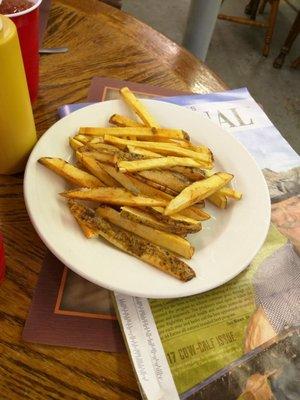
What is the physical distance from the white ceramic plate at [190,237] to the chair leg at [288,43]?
5.88ft

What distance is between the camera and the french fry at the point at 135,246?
494 mm

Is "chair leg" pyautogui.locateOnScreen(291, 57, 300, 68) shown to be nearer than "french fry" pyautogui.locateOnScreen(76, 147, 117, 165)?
No

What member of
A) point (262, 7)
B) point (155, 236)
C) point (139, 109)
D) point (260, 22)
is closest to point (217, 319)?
point (155, 236)

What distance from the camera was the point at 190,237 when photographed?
1.91 ft

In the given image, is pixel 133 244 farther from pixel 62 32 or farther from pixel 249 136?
A: pixel 62 32

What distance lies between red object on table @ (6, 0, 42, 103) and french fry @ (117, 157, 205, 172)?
27 centimetres

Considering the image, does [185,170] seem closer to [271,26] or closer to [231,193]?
[231,193]

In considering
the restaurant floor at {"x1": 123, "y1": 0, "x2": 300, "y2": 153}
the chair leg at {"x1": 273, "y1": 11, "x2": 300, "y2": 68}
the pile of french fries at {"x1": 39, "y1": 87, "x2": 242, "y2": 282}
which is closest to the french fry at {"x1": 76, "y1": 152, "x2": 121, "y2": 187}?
the pile of french fries at {"x1": 39, "y1": 87, "x2": 242, "y2": 282}

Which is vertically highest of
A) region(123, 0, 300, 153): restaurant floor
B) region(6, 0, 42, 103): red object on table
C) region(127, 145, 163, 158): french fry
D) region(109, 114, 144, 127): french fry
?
region(6, 0, 42, 103): red object on table

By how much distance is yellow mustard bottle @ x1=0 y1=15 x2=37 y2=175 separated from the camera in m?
0.50

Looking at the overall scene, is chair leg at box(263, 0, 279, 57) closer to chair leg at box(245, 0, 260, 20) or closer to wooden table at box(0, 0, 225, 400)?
chair leg at box(245, 0, 260, 20)

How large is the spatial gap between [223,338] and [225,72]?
196 centimetres

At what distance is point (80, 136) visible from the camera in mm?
626

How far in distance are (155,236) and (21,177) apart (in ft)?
0.84
